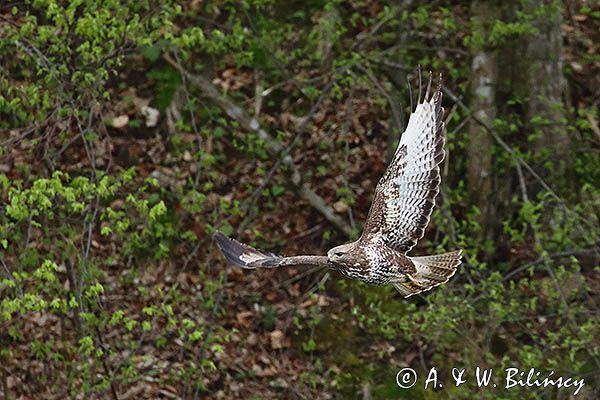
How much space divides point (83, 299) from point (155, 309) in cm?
45

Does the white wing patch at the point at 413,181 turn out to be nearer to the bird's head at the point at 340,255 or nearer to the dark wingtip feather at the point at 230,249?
the bird's head at the point at 340,255

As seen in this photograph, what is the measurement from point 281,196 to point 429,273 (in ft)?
15.5

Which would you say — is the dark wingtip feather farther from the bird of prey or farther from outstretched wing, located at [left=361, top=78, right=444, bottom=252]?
outstretched wing, located at [left=361, top=78, right=444, bottom=252]

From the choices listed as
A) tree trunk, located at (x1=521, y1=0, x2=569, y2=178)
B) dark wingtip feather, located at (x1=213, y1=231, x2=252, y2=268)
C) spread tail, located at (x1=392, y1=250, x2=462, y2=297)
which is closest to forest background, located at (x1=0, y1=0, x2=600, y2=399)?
tree trunk, located at (x1=521, y1=0, x2=569, y2=178)

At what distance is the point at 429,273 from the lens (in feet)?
20.8

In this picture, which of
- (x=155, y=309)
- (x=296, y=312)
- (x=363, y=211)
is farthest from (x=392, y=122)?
(x=155, y=309)

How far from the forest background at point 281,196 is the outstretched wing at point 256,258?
1184 millimetres

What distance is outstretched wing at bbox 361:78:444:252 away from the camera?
6082mm

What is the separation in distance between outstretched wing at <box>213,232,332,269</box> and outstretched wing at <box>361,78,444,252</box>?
0.44m

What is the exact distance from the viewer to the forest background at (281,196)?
7902mm

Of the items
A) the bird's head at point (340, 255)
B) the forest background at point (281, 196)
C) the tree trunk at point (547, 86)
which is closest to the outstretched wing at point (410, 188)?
the bird's head at point (340, 255)

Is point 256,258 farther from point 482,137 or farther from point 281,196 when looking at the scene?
point 281,196

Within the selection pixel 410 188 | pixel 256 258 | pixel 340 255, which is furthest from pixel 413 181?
pixel 256 258

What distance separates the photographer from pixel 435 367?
31.0 ft
